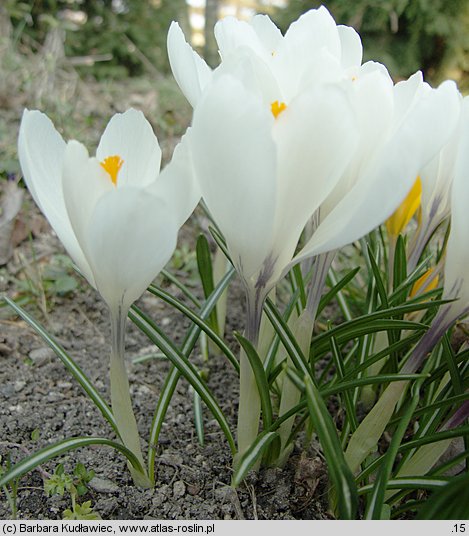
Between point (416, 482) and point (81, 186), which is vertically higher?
point (81, 186)

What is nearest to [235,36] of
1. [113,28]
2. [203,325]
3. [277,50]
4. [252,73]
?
[277,50]

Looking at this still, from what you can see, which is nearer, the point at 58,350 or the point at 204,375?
the point at 58,350

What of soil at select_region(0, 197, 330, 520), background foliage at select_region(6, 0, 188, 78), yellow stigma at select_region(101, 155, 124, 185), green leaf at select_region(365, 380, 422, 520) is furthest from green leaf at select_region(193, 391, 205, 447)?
background foliage at select_region(6, 0, 188, 78)

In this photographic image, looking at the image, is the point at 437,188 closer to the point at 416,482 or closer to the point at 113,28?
the point at 416,482

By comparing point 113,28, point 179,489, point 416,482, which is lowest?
point 179,489

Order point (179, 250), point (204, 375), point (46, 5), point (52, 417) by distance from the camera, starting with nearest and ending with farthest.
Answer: point (52, 417) < point (204, 375) < point (179, 250) < point (46, 5)

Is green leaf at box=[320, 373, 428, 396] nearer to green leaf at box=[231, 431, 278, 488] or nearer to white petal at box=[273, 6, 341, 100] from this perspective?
green leaf at box=[231, 431, 278, 488]

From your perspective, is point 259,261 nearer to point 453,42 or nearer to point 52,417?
point 52,417
